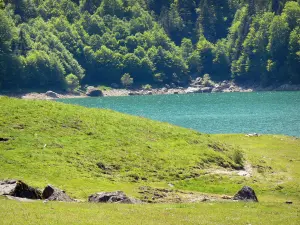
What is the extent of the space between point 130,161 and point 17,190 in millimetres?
16893

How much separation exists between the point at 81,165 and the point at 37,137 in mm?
5017

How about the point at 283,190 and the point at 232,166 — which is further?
the point at 232,166

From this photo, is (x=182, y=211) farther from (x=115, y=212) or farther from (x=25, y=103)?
(x=25, y=103)

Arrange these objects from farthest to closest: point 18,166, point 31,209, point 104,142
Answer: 1. point 104,142
2. point 18,166
3. point 31,209

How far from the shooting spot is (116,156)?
174ft

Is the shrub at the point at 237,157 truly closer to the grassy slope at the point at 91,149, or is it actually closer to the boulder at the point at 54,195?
the grassy slope at the point at 91,149

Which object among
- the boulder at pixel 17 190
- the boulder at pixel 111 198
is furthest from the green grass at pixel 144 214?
the boulder at pixel 17 190

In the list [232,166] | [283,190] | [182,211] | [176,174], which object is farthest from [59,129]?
[182,211]

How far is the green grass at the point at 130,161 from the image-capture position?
35.6 m

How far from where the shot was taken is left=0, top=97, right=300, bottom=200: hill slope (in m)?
48.0

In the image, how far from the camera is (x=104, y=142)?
5512 centimetres

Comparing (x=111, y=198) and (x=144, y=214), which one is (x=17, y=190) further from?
(x=144, y=214)

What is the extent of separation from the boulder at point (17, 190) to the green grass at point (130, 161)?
2.53 meters

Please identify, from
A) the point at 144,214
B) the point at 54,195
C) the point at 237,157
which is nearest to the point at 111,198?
the point at 54,195
